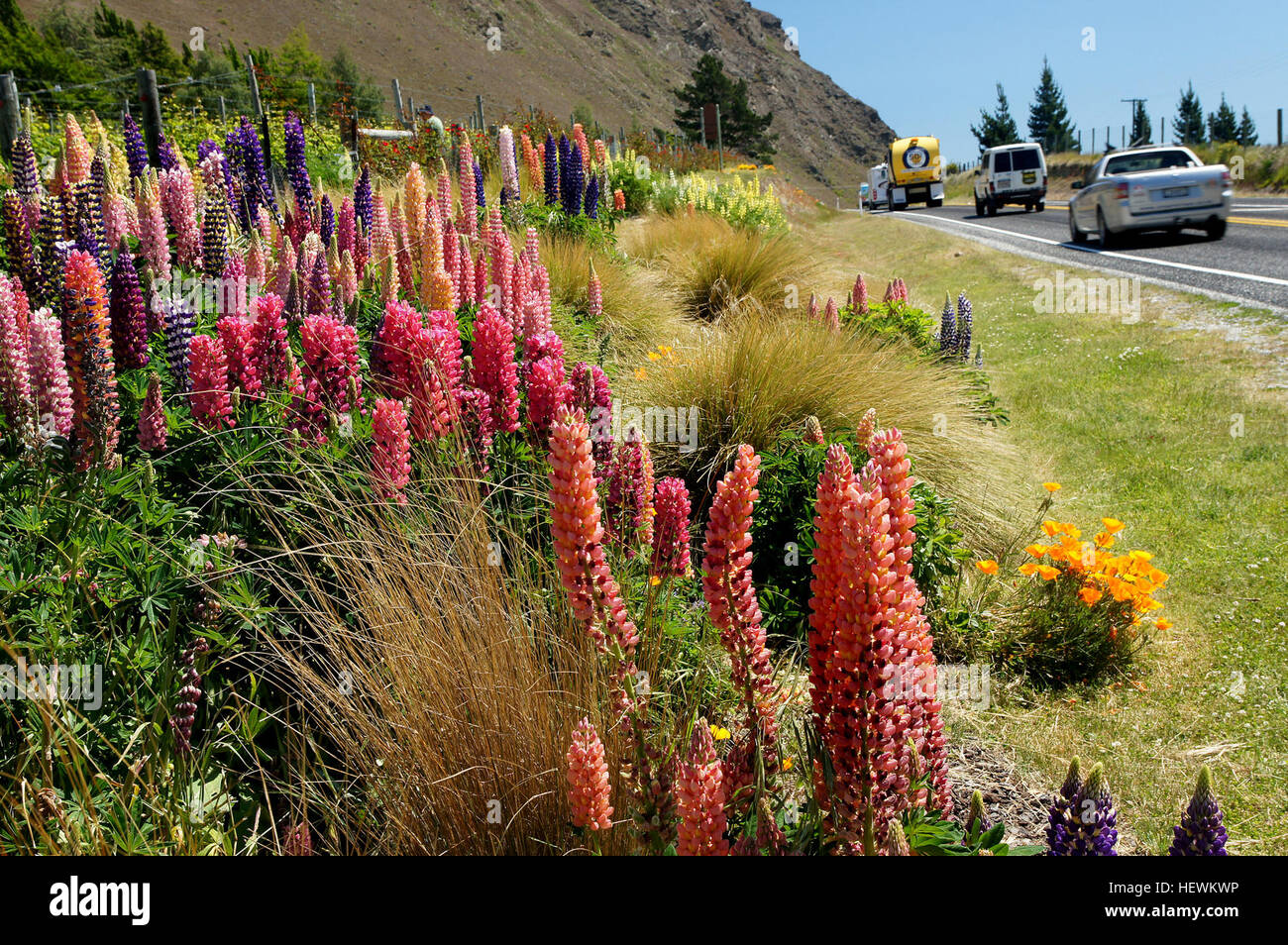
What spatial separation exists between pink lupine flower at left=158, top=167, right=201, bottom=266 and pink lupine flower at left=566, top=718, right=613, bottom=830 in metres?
4.34

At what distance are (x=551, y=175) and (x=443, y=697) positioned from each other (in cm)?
946

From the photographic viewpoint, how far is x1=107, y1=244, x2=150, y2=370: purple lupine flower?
3.58 meters

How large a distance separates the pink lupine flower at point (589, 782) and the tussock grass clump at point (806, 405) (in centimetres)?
328

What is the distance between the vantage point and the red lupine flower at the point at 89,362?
2.85 m

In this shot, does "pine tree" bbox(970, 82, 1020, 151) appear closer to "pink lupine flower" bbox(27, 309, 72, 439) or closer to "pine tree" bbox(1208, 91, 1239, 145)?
"pine tree" bbox(1208, 91, 1239, 145)

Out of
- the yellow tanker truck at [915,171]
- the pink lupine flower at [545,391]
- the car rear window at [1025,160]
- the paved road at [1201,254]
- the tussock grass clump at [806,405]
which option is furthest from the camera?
the yellow tanker truck at [915,171]

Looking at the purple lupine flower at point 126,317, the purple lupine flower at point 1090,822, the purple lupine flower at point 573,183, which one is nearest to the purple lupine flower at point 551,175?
the purple lupine flower at point 573,183

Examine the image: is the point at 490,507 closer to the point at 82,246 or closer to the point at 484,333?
the point at 484,333

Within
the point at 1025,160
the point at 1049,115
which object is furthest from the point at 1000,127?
the point at 1025,160

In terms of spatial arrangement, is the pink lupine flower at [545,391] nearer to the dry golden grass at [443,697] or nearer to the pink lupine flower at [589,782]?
the dry golden grass at [443,697]

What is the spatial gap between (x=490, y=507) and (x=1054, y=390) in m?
6.67

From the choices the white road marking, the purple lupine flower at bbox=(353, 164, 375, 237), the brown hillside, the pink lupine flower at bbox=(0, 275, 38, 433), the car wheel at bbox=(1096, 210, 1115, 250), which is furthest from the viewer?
the brown hillside

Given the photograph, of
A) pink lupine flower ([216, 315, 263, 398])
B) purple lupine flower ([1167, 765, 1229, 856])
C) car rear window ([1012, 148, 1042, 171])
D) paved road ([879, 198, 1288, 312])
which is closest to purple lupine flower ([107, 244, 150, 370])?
pink lupine flower ([216, 315, 263, 398])
